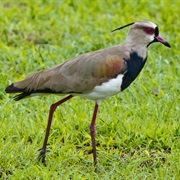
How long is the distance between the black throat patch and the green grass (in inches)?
27.9

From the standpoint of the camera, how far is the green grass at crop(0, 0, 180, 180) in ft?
18.7

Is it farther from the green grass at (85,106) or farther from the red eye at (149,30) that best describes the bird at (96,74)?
the green grass at (85,106)

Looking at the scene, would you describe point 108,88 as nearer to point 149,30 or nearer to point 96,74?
point 96,74

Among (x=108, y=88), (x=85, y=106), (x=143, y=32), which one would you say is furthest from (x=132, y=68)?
(x=85, y=106)

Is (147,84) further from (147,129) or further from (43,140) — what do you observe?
(43,140)

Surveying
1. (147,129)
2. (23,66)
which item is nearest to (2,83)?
(23,66)

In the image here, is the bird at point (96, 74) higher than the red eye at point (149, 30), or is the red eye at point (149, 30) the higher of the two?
the red eye at point (149, 30)

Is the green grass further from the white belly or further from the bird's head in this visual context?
the bird's head

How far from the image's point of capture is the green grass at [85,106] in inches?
225

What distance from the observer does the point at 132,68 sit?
18.3ft

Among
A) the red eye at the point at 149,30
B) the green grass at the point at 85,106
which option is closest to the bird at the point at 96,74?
the red eye at the point at 149,30

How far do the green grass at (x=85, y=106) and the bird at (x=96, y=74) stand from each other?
0.87ft


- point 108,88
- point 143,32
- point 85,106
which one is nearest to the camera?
point 108,88

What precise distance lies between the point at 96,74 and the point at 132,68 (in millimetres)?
307
